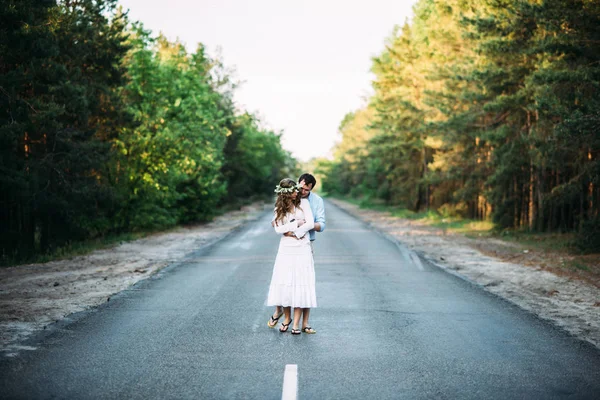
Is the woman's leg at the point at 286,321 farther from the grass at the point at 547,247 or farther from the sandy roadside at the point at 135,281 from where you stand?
the grass at the point at 547,247

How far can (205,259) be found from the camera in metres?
15.7

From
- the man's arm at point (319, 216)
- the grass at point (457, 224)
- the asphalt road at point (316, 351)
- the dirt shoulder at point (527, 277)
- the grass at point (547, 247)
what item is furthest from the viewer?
the grass at point (457, 224)

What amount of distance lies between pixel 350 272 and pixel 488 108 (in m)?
10.7

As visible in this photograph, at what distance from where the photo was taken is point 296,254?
7199 mm

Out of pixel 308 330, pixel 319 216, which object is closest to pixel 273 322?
pixel 308 330

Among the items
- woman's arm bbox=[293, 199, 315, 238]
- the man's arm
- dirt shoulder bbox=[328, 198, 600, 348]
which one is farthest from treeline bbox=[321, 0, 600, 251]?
woman's arm bbox=[293, 199, 315, 238]

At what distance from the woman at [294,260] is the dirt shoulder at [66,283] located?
3074 millimetres

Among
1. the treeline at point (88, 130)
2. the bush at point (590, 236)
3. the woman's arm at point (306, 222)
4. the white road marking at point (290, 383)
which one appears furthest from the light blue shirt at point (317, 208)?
the bush at point (590, 236)

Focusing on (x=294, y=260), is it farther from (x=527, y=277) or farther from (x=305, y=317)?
(x=527, y=277)

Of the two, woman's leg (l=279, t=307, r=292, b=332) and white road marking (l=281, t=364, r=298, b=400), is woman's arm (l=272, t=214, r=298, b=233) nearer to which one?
woman's leg (l=279, t=307, r=292, b=332)

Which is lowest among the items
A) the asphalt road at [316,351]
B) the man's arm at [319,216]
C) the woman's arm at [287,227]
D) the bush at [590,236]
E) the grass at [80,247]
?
the grass at [80,247]

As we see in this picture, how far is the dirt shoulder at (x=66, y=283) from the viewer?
7590 mm

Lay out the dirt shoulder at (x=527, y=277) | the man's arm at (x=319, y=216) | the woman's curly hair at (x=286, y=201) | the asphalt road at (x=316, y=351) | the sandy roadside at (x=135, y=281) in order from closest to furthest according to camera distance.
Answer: the asphalt road at (x=316, y=351) < the woman's curly hair at (x=286, y=201) < the man's arm at (x=319, y=216) < the sandy roadside at (x=135, y=281) < the dirt shoulder at (x=527, y=277)

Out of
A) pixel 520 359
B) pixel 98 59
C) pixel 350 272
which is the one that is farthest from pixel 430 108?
pixel 520 359
